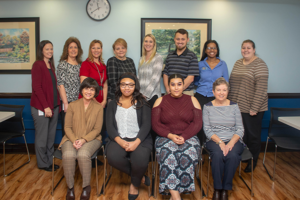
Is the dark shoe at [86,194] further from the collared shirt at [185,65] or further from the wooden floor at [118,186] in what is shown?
the collared shirt at [185,65]

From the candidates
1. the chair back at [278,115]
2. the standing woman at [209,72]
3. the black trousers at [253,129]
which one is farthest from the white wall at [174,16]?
the black trousers at [253,129]

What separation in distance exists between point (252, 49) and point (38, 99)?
9.00 ft

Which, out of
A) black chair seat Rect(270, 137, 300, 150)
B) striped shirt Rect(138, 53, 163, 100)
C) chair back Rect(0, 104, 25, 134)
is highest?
striped shirt Rect(138, 53, 163, 100)

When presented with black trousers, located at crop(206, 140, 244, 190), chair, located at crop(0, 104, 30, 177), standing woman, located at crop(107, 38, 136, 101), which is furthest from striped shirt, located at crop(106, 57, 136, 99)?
black trousers, located at crop(206, 140, 244, 190)

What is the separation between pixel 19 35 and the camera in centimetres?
329

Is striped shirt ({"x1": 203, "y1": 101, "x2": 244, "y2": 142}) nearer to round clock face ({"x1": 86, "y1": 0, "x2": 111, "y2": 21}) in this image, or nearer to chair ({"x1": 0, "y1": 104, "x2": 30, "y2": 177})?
round clock face ({"x1": 86, "y1": 0, "x2": 111, "y2": 21})

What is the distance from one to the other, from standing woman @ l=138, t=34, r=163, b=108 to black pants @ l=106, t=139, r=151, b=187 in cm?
76

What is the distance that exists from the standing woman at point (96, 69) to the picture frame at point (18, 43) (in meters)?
1.14

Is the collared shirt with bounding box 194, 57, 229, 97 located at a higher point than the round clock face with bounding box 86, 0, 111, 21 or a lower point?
lower

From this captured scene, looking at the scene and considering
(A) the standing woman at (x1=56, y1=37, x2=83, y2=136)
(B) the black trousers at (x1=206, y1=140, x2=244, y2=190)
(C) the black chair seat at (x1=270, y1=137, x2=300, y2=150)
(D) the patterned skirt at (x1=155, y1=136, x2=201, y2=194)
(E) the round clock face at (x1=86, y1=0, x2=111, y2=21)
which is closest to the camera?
(D) the patterned skirt at (x1=155, y1=136, x2=201, y2=194)

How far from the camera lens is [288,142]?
2.60 meters

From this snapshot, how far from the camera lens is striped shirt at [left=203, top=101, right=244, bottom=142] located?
2.34m

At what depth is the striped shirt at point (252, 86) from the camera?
2596 mm

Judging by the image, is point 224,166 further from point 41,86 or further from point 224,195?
point 41,86
